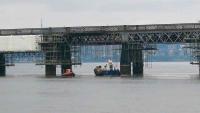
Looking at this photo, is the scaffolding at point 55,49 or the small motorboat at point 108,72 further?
the small motorboat at point 108,72

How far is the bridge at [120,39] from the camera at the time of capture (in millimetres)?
179875

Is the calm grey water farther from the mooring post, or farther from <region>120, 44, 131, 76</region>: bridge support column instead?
the mooring post

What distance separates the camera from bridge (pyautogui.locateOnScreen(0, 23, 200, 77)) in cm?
17988

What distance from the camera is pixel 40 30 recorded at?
196500 millimetres

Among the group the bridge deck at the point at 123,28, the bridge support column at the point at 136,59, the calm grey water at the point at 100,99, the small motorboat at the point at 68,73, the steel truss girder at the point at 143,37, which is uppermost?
the bridge deck at the point at 123,28

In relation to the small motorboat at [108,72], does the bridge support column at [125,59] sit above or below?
above

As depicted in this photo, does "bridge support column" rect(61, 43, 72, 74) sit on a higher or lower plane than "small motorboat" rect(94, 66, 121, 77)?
higher

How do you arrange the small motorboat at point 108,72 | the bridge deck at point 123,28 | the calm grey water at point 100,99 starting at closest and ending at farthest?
1. the calm grey water at point 100,99
2. the bridge deck at point 123,28
3. the small motorboat at point 108,72

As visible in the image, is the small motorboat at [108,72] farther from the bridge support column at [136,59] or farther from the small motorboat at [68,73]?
the small motorboat at [68,73]

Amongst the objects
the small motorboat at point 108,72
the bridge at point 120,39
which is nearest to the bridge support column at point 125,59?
the bridge at point 120,39

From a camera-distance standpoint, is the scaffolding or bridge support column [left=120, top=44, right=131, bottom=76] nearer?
bridge support column [left=120, top=44, right=131, bottom=76]

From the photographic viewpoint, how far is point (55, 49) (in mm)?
191000

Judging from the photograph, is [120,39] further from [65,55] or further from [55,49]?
[55,49]

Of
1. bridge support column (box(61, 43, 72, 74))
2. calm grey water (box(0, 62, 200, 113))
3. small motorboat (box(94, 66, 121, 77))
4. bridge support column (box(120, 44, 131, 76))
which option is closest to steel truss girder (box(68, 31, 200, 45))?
bridge support column (box(120, 44, 131, 76))
